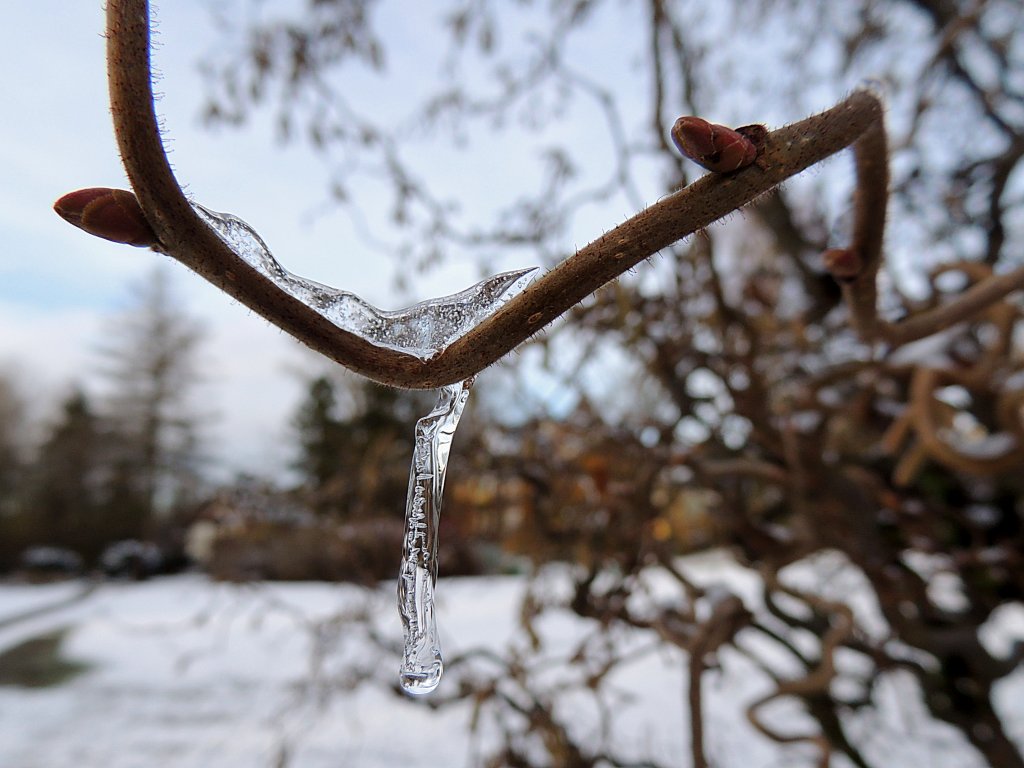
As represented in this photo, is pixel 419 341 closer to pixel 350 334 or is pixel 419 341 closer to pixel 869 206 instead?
pixel 350 334

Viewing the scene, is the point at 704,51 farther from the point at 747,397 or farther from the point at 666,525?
the point at 666,525

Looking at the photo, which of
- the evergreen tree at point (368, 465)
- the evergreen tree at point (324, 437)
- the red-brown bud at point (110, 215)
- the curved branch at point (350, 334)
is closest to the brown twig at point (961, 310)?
the curved branch at point (350, 334)

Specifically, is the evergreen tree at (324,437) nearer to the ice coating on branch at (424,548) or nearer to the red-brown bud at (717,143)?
the ice coating on branch at (424,548)

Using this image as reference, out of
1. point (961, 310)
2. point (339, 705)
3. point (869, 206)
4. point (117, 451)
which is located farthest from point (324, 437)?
point (117, 451)

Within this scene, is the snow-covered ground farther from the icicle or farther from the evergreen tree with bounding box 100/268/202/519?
the evergreen tree with bounding box 100/268/202/519

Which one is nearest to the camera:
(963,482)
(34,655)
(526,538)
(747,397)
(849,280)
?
(849,280)

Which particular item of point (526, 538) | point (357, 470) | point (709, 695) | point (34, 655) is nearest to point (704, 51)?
point (526, 538)
